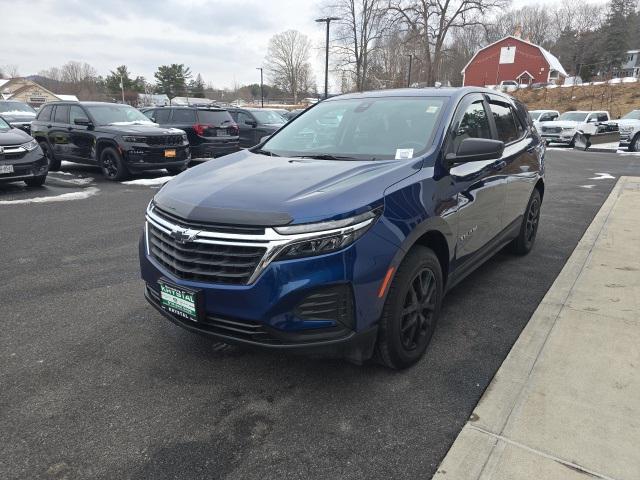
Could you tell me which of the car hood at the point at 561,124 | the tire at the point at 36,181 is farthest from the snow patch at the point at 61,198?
the car hood at the point at 561,124

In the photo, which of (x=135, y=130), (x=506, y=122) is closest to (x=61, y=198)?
(x=135, y=130)

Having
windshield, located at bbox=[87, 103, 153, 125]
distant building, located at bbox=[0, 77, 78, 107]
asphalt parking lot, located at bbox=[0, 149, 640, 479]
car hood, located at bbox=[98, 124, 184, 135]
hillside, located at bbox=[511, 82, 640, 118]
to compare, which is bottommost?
asphalt parking lot, located at bbox=[0, 149, 640, 479]

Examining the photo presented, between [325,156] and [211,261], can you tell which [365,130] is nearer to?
[325,156]

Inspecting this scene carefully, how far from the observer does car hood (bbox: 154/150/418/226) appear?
2334 millimetres

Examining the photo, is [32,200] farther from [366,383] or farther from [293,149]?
[366,383]

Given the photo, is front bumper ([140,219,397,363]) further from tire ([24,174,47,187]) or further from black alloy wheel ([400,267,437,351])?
tire ([24,174,47,187])

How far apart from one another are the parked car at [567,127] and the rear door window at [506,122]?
19.5 m

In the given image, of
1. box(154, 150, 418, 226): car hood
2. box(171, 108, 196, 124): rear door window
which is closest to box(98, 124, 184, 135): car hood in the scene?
box(171, 108, 196, 124): rear door window

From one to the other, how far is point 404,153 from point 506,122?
2.01 m

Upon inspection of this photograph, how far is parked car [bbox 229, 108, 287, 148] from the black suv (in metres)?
4.72

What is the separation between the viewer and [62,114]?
36.9ft

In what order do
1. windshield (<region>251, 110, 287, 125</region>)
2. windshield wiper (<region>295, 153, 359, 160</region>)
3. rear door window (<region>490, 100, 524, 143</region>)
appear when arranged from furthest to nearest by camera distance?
windshield (<region>251, 110, 287, 125</region>) < rear door window (<region>490, 100, 524, 143</region>) < windshield wiper (<region>295, 153, 359, 160</region>)

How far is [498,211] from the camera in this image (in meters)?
4.05

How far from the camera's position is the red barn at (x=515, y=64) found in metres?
59.8
